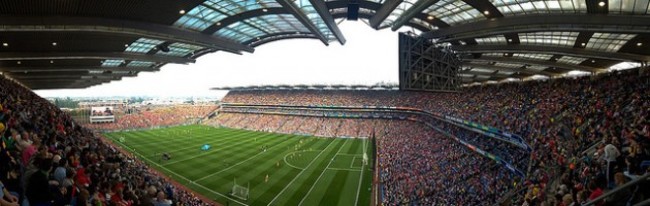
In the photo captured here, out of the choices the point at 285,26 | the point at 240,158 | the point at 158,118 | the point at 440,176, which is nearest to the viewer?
the point at 440,176

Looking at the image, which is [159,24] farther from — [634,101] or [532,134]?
[634,101]

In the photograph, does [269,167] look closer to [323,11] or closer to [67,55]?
[67,55]

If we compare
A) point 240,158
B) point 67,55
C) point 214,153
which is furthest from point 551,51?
point 214,153

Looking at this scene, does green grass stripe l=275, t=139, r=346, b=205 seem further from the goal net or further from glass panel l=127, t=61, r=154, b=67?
glass panel l=127, t=61, r=154, b=67

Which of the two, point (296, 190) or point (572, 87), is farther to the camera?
point (296, 190)

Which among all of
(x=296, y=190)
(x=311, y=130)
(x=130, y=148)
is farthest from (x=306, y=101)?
(x=296, y=190)

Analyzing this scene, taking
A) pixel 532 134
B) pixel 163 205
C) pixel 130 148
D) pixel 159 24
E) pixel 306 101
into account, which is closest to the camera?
pixel 163 205

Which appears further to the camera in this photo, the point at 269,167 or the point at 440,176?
the point at 269,167

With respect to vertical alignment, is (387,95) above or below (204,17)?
below
